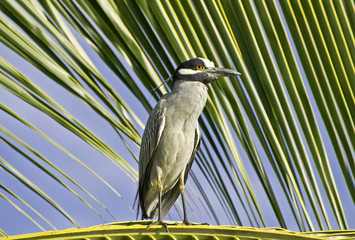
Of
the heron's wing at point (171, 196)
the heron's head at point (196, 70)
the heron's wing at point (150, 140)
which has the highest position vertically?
the heron's head at point (196, 70)

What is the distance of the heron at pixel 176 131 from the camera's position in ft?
6.84

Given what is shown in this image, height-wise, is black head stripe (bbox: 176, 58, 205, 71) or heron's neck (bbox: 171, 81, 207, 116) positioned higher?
black head stripe (bbox: 176, 58, 205, 71)

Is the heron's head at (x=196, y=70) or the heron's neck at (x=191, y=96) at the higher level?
the heron's head at (x=196, y=70)

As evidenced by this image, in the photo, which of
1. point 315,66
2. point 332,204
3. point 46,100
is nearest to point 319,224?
point 332,204

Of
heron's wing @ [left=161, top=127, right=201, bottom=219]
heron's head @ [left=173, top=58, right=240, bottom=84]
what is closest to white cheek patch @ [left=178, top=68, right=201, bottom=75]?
heron's head @ [left=173, top=58, right=240, bottom=84]

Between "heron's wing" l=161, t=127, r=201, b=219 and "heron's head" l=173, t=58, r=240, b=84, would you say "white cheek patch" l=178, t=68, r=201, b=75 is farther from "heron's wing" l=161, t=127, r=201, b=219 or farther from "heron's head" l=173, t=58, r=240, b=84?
"heron's wing" l=161, t=127, r=201, b=219

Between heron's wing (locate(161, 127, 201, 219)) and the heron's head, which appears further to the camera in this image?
heron's wing (locate(161, 127, 201, 219))

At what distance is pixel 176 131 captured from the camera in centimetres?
212

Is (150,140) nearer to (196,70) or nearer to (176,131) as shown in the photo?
(176,131)

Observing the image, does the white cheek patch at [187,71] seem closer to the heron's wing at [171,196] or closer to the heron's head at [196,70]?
the heron's head at [196,70]

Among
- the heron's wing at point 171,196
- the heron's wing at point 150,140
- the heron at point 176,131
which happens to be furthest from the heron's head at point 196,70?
the heron's wing at point 171,196

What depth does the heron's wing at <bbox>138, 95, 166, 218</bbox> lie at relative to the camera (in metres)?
2.15

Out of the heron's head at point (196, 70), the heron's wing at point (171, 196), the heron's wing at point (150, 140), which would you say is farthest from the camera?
the heron's wing at point (171, 196)

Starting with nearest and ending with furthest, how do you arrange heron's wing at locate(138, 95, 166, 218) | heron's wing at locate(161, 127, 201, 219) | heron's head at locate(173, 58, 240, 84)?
heron's head at locate(173, 58, 240, 84)
heron's wing at locate(138, 95, 166, 218)
heron's wing at locate(161, 127, 201, 219)
